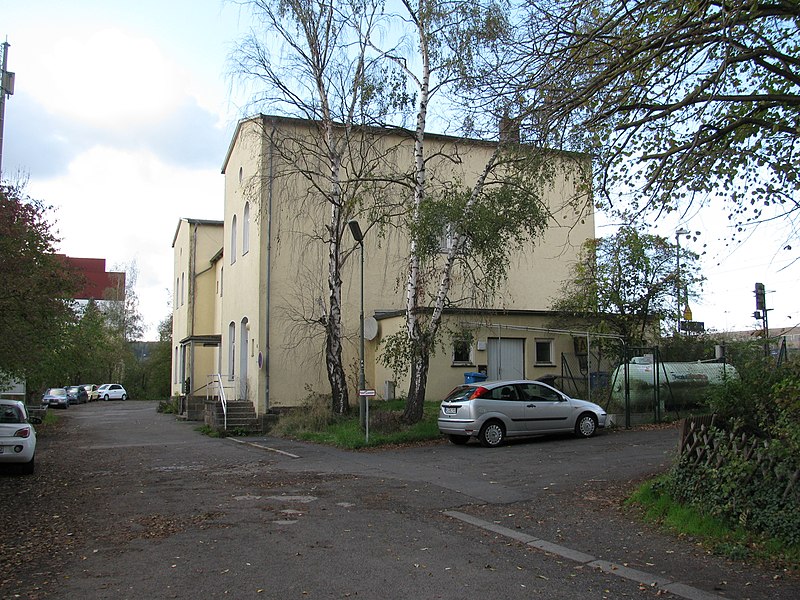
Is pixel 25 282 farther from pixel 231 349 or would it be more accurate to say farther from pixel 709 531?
pixel 231 349

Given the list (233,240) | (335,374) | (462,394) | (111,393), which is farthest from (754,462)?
(111,393)

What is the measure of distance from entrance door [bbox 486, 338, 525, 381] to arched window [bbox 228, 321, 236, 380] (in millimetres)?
11267

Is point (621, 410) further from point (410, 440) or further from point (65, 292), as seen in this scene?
point (65, 292)

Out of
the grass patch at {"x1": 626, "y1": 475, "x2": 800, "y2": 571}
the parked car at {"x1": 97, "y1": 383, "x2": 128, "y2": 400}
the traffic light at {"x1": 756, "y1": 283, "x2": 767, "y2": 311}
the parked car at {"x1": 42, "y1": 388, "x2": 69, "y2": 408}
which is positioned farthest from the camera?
the parked car at {"x1": 97, "y1": 383, "x2": 128, "y2": 400}

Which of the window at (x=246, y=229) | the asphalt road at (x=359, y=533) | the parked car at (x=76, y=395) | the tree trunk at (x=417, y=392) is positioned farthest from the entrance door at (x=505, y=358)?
the parked car at (x=76, y=395)

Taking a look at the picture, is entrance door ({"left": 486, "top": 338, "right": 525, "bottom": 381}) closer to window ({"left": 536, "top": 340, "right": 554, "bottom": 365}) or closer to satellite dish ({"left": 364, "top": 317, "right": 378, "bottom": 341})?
window ({"left": 536, "top": 340, "right": 554, "bottom": 365})

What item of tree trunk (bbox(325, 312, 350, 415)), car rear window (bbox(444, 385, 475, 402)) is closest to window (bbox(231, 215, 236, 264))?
tree trunk (bbox(325, 312, 350, 415))

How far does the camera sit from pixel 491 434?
16516 millimetres

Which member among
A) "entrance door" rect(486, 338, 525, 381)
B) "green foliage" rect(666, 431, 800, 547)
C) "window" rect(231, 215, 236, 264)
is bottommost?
"green foliage" rect(666, 431, 800, 547)

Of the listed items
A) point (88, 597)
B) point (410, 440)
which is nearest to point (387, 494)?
point (88, 597)

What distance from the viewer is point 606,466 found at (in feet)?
42.1

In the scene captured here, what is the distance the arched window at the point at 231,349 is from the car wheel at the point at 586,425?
53.6 ft

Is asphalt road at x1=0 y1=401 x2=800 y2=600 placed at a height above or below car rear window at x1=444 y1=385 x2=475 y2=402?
below

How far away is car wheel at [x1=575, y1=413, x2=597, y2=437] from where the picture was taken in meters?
17.6
